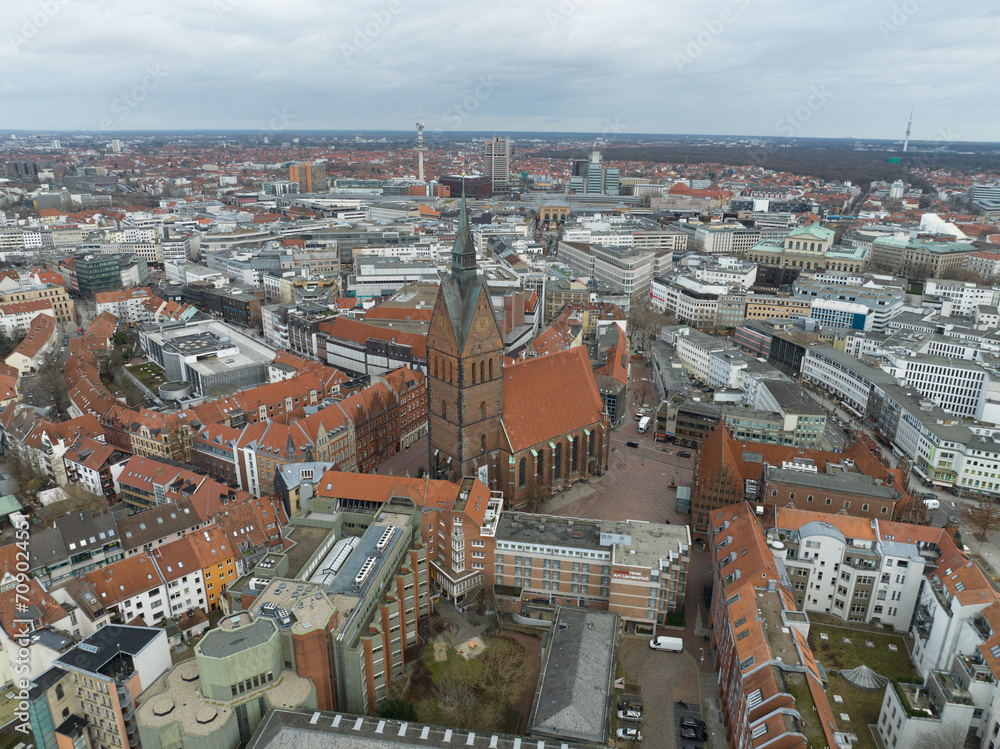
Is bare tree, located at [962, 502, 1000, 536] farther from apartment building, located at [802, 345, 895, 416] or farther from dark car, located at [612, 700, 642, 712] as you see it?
dark car, located at [612, 700, 642, 712]

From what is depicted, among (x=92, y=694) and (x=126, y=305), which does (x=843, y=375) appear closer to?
(x=92, y=694)

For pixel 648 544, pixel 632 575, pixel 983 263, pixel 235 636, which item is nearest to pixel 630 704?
pixel 632 575

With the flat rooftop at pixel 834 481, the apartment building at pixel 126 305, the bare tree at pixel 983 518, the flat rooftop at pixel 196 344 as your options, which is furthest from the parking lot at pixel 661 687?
the apartment building at pixel 126 305

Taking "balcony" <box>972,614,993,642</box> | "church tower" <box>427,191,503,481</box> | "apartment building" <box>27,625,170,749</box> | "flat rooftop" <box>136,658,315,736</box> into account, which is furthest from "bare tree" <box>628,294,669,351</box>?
"apartment building" <box>27,625,170,749</box>

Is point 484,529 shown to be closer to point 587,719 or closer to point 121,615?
point 587,719

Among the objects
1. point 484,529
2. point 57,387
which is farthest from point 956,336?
point 57,387

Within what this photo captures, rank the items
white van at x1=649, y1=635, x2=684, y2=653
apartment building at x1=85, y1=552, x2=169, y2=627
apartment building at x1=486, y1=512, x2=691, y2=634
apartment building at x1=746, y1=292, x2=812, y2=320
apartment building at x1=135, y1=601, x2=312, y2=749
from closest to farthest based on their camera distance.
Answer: apartment building at x1=135, y1=601, x2=312, y2=749 → apartment building at x1=85, y1=552, x2=169, y2=627 → white van at x1=649, y1=635, x2=684, y2=653 → apartment building at x1=486, y1=512, x2=691, y2=634 → apartment building at x1=746, y1=292, x2=812, y2=320
